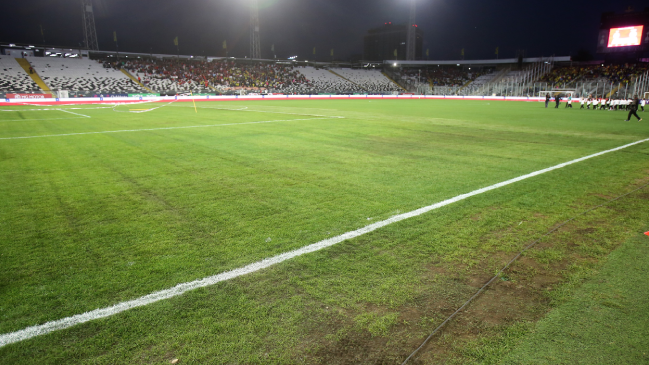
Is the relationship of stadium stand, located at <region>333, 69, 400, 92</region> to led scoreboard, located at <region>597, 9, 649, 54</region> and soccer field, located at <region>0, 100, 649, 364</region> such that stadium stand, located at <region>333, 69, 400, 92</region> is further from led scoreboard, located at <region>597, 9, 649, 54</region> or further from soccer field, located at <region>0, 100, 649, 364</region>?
soccer field, located at <region>0, 100, 649, 364</region>

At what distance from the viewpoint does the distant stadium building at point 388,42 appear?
405 ft

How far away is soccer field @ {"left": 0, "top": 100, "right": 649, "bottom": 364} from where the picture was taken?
8.17ft

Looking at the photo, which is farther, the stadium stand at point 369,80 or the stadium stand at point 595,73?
the stadium stand at point 369,80

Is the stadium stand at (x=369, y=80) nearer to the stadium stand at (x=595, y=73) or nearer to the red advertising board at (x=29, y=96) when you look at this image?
the stadium stand at (x=595, y=73)

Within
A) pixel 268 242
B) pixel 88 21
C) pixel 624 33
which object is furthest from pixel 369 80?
pixel 268 242

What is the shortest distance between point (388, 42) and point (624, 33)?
276 feet

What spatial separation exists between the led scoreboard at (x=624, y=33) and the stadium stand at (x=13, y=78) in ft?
236

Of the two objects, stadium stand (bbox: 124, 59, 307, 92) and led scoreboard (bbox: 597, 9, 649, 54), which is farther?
stadium stand (bbox: 124, 59, 307, 92)

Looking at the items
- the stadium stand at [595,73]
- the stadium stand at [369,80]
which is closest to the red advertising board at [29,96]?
the stadium stand at [369,80]

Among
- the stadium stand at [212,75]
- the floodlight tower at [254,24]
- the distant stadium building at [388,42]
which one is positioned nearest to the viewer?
the stadium stand at [212,75]

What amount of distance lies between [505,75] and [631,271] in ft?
236

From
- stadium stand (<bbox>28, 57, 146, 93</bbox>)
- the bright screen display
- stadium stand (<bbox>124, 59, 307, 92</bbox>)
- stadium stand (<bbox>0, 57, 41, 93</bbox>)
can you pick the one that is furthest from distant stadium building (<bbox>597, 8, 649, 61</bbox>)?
stadium stand (<bbox>0, 57, 41, 93</bbox>)

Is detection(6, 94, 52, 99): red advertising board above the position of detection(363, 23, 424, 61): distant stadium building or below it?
below

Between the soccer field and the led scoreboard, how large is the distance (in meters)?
54.9
